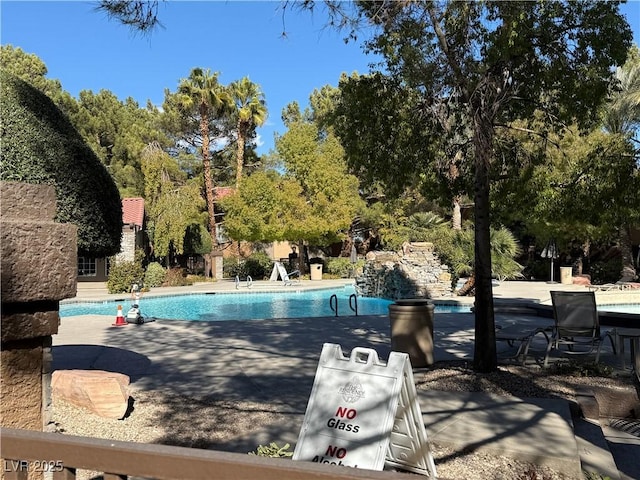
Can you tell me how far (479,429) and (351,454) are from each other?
75.7 inches

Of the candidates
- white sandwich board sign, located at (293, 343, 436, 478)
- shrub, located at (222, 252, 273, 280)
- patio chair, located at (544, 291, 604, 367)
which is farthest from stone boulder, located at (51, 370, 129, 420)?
shrub, located at (222, 252, 273, 280)

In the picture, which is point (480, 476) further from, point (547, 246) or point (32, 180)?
point (547, 246)

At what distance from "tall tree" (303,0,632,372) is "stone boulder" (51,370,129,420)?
439cm

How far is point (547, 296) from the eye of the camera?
761 inches

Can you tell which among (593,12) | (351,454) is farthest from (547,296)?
(351,454)

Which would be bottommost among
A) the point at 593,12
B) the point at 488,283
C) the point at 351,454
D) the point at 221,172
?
the point at 351,454

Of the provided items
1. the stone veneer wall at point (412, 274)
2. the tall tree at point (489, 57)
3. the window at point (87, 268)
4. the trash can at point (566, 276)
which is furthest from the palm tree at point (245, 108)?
the tall tree at point (489, 57)

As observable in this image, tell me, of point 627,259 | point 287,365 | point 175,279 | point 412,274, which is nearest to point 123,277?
point 175,279

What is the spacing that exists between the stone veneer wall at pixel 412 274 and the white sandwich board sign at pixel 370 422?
16900mm

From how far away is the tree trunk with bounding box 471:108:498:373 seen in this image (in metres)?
6.71

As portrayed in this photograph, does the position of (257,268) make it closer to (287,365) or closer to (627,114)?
(627,114)

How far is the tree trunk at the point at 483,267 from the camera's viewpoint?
671 centimetres

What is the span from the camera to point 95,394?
504cm

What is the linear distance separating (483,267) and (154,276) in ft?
75.2
